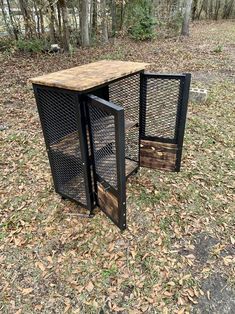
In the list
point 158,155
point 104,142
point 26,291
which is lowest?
point 26,291

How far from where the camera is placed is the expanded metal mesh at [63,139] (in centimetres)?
222

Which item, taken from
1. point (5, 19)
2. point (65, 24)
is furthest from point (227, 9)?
point (5, 19)

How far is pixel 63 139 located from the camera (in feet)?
8.44

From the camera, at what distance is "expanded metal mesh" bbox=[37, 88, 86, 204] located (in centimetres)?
222

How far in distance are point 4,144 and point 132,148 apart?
226cm

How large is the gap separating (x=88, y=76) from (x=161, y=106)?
1.02 m

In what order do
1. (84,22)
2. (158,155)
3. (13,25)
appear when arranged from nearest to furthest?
(158,155)
(13,25)
(84,22)

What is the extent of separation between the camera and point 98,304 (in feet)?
6.75

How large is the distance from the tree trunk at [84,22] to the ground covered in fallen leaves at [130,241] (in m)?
6.51

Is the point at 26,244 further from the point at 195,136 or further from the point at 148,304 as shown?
the point at 195,136

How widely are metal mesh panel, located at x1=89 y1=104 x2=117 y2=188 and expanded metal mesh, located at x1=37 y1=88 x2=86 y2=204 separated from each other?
17 centimetres

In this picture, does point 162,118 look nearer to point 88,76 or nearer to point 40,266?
point 88,76

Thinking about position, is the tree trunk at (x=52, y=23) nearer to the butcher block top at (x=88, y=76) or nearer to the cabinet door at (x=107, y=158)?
the butcher block top at (x=88, y=76)

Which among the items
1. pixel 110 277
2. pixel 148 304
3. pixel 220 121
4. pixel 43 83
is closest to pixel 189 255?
pixel 148 304
